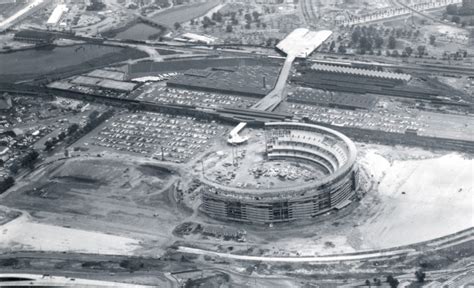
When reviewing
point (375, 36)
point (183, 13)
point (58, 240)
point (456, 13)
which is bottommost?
point (58, 240)

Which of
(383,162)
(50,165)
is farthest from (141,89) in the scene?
(383,162)

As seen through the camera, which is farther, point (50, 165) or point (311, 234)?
point (50, 165)

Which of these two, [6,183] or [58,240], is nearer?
[58,240]

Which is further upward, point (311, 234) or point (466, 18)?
point (466, 18)

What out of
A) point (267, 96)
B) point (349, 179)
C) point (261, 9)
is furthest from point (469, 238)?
point (261, 9)

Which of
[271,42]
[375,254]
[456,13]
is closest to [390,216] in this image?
[375,254]

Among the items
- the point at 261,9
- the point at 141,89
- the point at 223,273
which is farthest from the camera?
the point at 261,9

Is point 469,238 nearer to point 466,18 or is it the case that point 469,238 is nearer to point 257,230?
point 257,230

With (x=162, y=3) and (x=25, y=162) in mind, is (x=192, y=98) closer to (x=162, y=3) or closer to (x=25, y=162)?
(x=25, y=162)

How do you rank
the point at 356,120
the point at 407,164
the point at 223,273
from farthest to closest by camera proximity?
the point at 356,120
the point at 407,164
the point at 223,273
